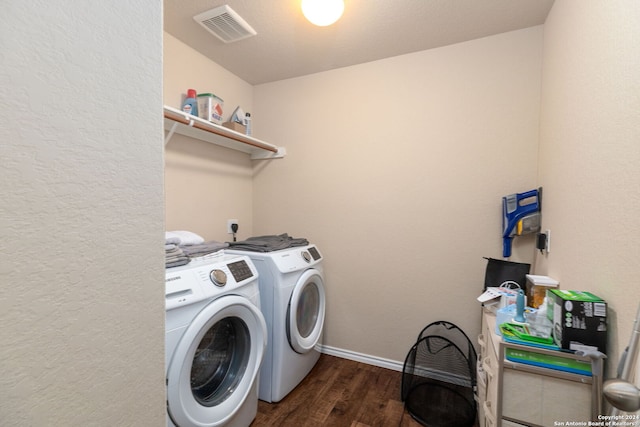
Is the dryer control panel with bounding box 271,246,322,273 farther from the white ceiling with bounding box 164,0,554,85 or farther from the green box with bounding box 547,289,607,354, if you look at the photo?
the white ceiling with bounding box 164,0,554,85

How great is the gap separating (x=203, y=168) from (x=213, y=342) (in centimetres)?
130

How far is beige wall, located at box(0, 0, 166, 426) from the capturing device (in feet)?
1.38

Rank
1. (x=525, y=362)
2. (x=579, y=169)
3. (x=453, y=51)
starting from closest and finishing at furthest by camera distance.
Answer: (x=525, y=362) < (x=579, y=169) < (x=453, y=51)

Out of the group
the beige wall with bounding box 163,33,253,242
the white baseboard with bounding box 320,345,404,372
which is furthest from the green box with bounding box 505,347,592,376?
the beige wall with bounding box 163,33,253,242

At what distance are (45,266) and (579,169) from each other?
5.53 feet

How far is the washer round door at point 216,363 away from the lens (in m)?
1.07

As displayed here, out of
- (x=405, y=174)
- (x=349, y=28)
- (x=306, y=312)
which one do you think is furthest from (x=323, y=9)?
(x=306, y=312)

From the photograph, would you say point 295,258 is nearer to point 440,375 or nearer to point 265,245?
point 265,245

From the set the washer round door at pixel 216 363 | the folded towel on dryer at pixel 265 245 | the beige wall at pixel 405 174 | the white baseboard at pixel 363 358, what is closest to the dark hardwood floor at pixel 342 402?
the white baseboard at pixel 363 358

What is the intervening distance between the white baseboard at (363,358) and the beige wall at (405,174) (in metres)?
0.03

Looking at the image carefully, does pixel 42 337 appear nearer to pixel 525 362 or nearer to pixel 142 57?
pixel 142 57

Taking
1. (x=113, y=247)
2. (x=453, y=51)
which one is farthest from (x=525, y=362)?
(x=453, y=51)

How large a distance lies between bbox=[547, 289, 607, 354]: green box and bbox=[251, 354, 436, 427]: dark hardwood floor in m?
1.05

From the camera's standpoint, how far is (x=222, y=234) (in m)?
2.29
